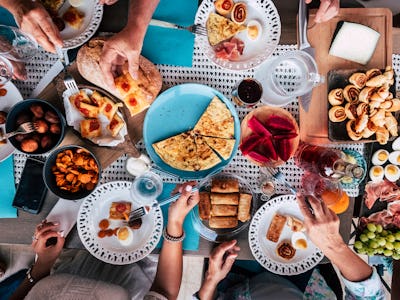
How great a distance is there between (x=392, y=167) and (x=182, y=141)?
891 mm

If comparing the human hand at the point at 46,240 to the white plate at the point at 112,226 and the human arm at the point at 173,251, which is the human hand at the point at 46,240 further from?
the human arm at the point at 173,251

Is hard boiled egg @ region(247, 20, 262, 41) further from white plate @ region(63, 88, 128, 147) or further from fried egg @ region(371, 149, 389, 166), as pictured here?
fried egg @ region(371, 149, 389, 166)

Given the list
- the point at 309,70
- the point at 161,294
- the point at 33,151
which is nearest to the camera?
the point at 33,151

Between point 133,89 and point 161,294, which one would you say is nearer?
point 133,89

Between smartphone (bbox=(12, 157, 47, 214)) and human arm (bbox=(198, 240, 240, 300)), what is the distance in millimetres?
711

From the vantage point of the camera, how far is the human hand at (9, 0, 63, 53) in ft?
4.02

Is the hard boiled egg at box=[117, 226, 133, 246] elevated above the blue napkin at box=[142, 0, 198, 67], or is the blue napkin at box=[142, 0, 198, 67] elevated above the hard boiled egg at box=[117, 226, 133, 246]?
the blue napkin at box=[142, 0, 198, 67]

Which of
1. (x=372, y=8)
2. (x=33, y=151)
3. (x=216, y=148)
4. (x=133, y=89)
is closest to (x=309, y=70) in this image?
(x=372, y=8)

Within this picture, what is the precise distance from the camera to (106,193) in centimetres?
146

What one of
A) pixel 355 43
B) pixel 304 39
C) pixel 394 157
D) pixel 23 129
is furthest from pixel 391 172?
pixel 23 129

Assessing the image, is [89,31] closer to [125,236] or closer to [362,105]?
[125,236]

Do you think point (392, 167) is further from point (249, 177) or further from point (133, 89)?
point (133, 89)

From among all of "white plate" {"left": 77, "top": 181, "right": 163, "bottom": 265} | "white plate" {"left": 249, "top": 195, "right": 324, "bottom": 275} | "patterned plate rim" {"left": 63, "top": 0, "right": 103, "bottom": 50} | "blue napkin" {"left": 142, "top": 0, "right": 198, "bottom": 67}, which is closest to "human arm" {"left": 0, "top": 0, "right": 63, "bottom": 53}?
"patterned plate rim" {"left": 63, "top": 0, "right": 103, "bottom": 50}

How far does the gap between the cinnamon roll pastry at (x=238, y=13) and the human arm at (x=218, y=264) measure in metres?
0.86
